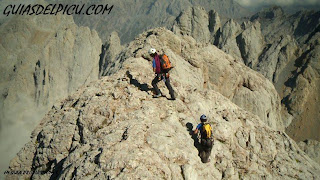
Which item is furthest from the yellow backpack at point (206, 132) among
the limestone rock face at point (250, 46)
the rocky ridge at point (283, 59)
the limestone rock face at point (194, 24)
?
the limestone rock face at point (194, 24)

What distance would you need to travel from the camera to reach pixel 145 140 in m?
10.4

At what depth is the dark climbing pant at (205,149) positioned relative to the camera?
1110cm

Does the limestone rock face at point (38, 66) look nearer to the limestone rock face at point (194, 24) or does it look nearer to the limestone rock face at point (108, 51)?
the limestone rock face at point (108, 51)

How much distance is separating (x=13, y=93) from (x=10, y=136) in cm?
1827

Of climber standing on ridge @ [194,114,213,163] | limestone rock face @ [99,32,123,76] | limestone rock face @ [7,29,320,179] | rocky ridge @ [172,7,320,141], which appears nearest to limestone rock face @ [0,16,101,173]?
limestone rock face @ [99,32,123,76]

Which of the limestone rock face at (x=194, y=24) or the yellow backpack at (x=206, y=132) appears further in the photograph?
the limestone rock face at (x=194, y=24)

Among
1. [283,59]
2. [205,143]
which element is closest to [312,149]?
[283,59]

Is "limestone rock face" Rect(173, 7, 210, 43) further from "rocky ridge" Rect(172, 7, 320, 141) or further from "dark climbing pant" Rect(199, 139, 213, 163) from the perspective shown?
"dark climbing pant" Rect(199, 139, 213, 163)

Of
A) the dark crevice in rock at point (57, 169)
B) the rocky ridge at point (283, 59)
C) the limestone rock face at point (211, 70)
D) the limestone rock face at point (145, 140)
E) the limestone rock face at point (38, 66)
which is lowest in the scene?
the limestone rock face at point (38, 66)

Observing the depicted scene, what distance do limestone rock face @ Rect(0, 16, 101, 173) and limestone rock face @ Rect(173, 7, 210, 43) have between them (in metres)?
37.8

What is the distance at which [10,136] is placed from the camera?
1532 inches

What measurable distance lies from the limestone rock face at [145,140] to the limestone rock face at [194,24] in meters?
77.7

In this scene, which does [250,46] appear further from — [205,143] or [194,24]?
[205,143]

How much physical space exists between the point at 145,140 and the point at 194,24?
289 ft
